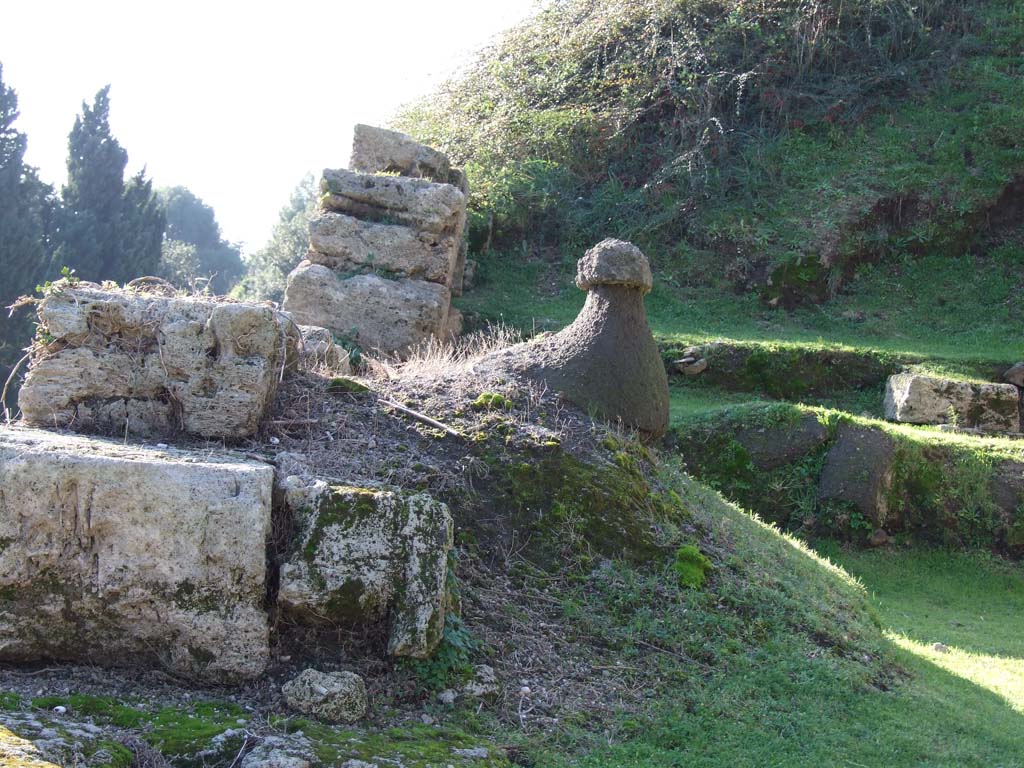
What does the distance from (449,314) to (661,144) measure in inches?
276

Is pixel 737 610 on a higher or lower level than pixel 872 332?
lower

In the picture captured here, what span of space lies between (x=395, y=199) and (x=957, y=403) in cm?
771

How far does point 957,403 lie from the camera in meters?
13.1

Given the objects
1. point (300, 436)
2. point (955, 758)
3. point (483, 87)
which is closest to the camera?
point (955, 758)

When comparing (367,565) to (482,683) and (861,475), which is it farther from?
(861,475)

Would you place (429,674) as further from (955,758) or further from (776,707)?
(955,758)

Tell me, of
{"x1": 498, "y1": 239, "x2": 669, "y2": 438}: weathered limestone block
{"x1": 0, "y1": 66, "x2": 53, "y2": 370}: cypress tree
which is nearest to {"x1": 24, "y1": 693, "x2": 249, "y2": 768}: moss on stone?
{"x1": 498, "y1": 239, "x2": 669, "y2": 438}: weathered limestone block

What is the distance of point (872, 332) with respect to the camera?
16.0m

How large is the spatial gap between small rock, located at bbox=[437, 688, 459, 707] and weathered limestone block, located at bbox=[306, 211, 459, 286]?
853 cm

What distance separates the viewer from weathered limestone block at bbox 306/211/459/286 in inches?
503

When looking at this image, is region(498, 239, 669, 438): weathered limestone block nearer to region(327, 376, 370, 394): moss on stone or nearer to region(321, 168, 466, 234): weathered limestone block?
region(327, 376, 370, 394): moss on stone

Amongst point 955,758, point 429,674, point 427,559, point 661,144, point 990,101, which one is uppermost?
point 990,101

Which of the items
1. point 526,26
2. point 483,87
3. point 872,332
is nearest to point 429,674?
point 872,332

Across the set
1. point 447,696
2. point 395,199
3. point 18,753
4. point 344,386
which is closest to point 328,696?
point 447,696
